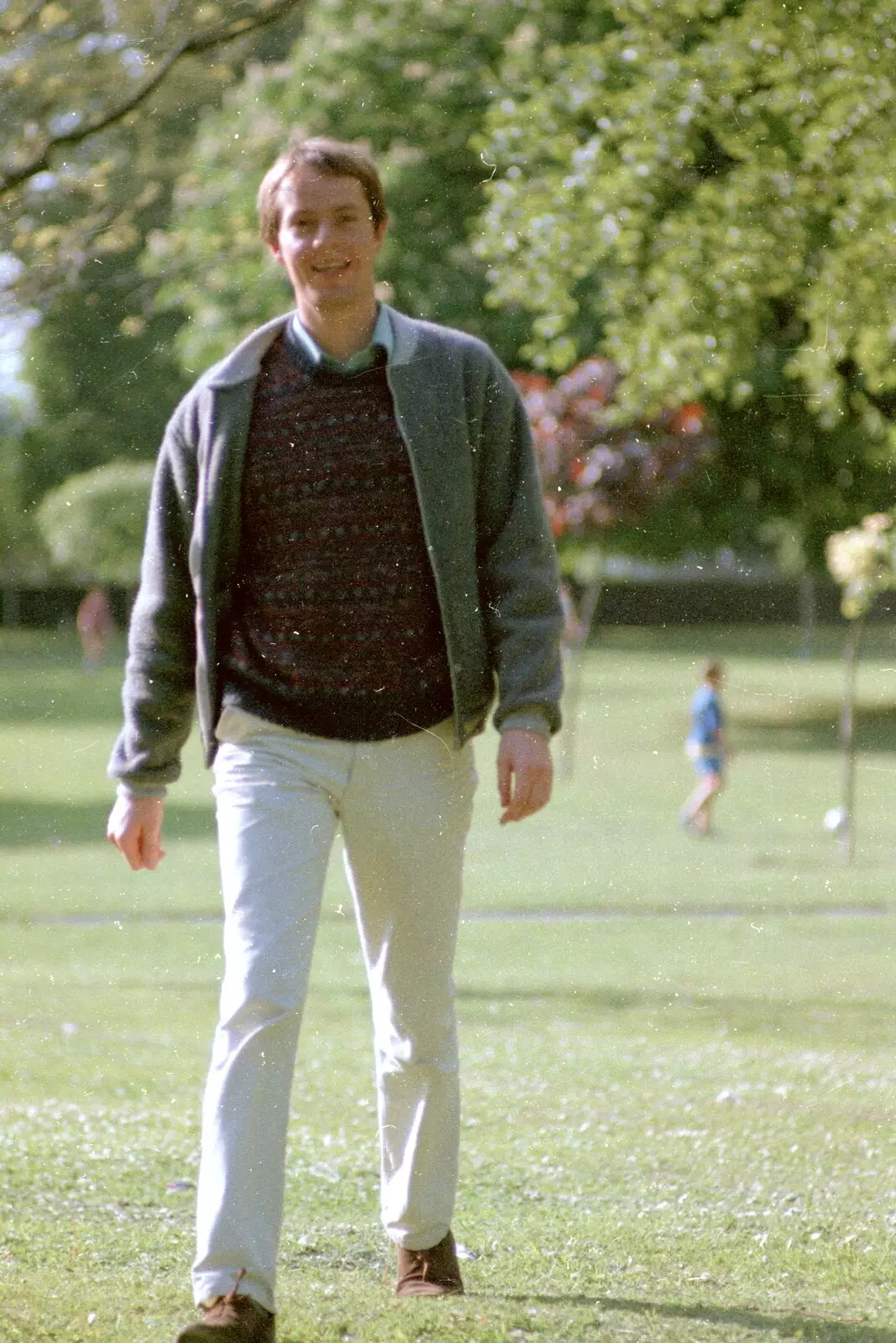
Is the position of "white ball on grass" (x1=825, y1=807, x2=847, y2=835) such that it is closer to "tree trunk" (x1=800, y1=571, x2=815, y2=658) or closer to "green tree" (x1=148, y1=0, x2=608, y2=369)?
"green tree" (x1=148, y1=0, x2=608, y2=369)

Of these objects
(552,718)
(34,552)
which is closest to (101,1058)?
(552,718)

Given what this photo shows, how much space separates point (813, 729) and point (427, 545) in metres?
34.3

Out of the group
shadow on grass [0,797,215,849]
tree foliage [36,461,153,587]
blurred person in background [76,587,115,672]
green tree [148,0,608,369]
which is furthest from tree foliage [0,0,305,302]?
blurred person in background [76,587,115,672]

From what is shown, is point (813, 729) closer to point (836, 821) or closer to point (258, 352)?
point (836, 821)

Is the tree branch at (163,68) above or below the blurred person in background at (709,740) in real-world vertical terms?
above

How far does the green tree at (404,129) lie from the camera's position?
1296 centimetres

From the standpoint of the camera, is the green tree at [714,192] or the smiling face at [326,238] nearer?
the smiling face at [326,238]

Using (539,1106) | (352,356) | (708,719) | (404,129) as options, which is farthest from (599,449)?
(352,356)

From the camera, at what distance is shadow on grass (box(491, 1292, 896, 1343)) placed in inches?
141

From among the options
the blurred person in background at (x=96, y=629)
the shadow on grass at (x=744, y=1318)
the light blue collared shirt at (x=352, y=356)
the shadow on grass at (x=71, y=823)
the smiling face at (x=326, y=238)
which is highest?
the smiling face at (x=326, y=238)

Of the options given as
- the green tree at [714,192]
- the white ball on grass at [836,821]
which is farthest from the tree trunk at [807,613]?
the green tree at [714,192]

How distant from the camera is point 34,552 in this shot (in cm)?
3619

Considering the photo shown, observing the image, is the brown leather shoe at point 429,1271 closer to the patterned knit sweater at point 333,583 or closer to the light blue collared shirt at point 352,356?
the patterned knit sweater at point 333,583

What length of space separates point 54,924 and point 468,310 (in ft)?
25.6
